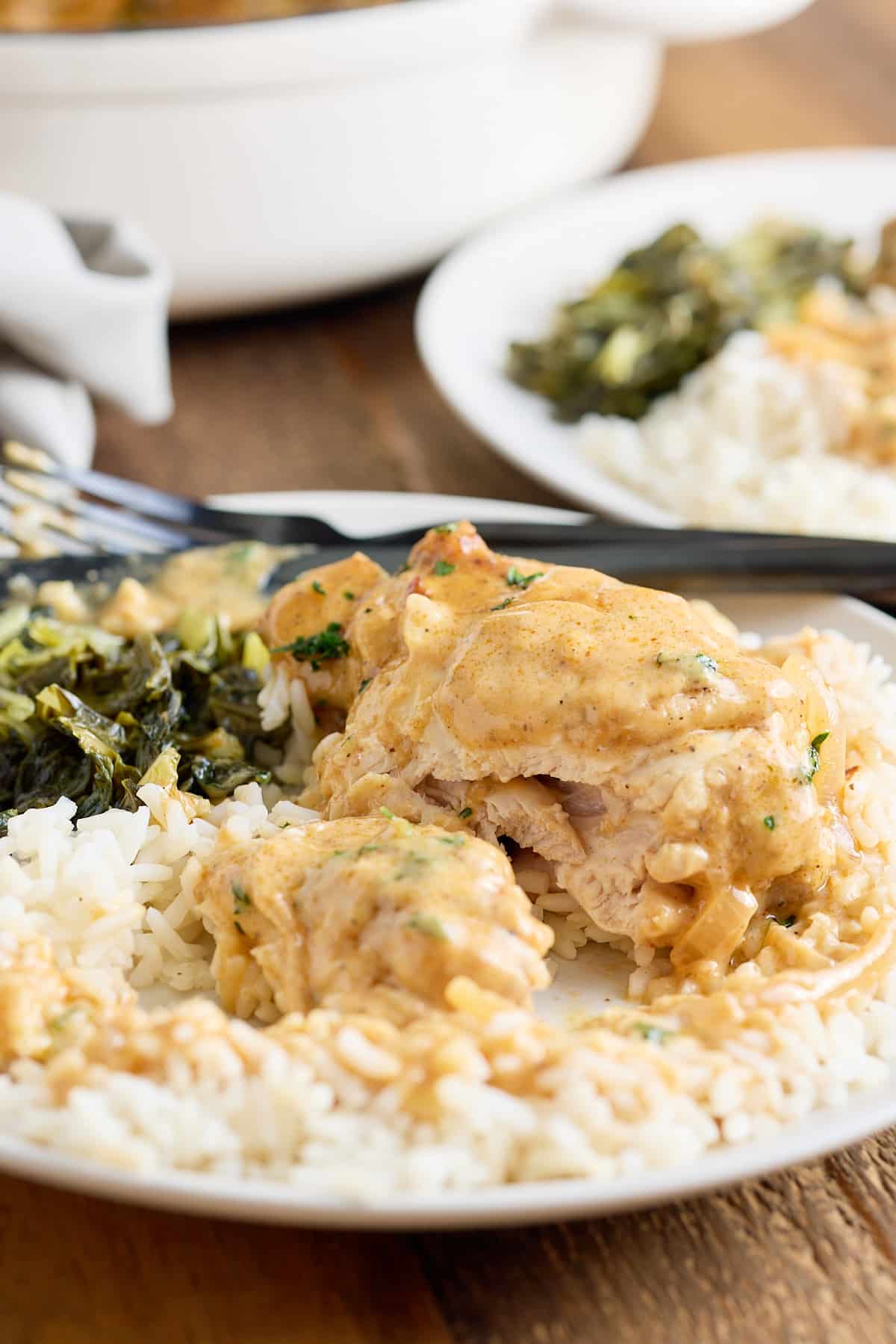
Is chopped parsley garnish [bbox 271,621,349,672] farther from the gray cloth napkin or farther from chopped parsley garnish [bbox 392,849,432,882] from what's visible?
the gray cloth napkin

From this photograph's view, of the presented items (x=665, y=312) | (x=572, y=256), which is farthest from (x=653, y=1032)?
(x=572, y=256)

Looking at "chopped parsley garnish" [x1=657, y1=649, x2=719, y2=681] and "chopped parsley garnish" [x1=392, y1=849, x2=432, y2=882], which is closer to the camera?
"chopped parsley garnish" [x1=392, y1=849, x2=432, y2=882]

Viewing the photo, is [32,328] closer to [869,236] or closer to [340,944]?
[340,944]

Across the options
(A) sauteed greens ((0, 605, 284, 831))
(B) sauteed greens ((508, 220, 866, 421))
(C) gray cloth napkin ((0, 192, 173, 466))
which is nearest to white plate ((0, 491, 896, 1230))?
(A) sauteed greens ((0, 605, 284, 831))

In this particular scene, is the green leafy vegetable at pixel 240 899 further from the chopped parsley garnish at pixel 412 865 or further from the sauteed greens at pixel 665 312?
the sauteed greens at pixel 665 312

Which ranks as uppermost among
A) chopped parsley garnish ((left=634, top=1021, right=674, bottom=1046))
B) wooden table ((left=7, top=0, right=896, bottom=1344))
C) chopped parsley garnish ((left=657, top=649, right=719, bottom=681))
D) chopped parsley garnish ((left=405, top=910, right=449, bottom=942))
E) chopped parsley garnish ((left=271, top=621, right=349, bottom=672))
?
chopped parsley garnish ((left=657, top=649, right=719, bottom=681))

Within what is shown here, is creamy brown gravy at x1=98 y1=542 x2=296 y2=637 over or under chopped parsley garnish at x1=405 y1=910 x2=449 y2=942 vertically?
under

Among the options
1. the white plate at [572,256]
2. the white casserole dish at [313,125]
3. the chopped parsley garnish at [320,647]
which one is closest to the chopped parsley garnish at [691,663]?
the chopped parsley garnish at [320,647]

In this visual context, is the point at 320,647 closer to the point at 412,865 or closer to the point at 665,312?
the point at 412,865
